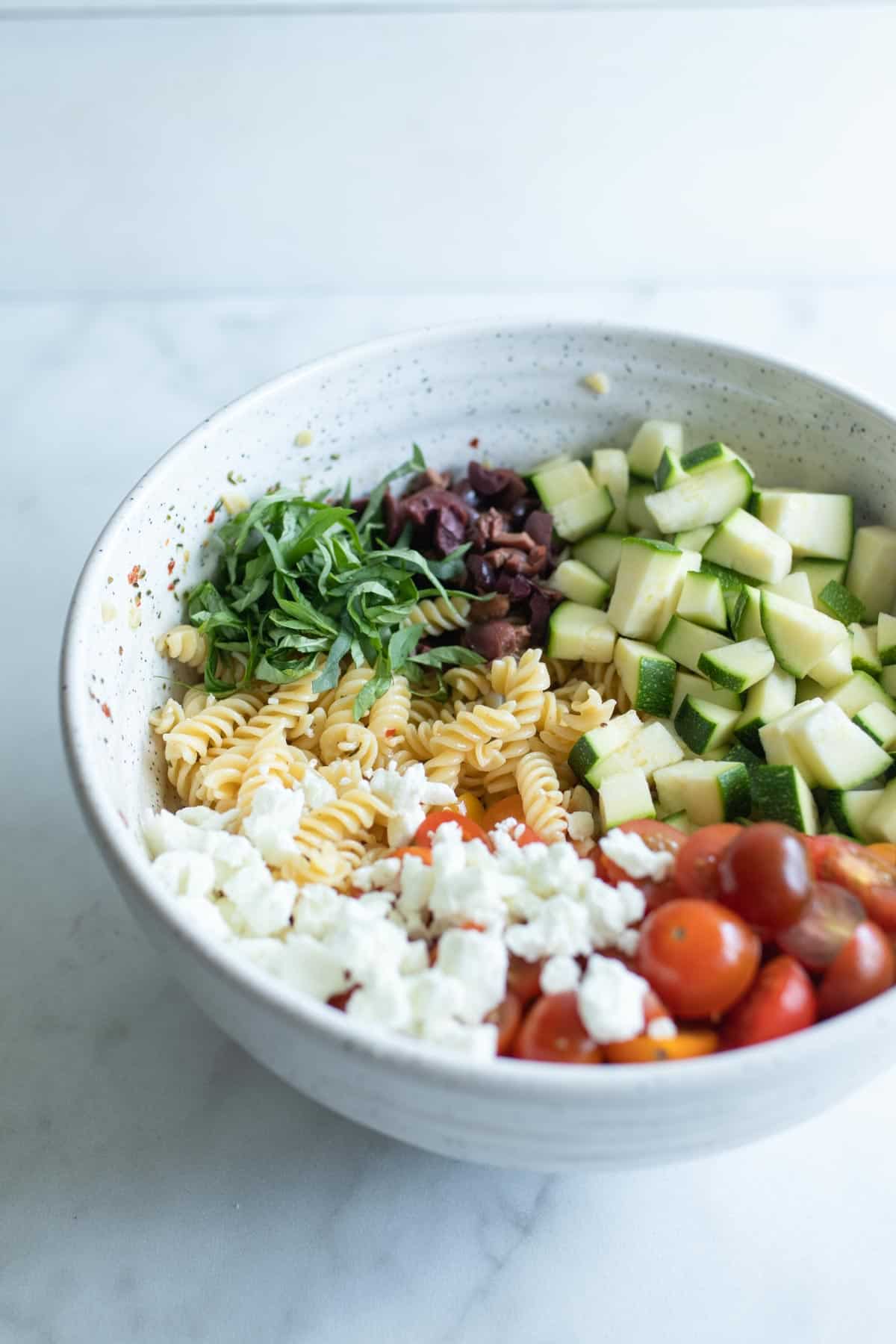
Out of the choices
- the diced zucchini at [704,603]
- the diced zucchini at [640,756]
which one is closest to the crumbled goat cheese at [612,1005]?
the diced zucchini at [640,756]

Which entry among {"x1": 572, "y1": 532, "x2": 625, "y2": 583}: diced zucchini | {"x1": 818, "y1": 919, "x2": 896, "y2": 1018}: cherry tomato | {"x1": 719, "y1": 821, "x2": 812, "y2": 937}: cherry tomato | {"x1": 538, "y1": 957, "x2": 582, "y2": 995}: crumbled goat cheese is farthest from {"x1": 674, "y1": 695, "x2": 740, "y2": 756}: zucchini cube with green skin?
{"x1": 538, "y1": 957, "x2": 582, "y2": 995}: crumbled goat cheese

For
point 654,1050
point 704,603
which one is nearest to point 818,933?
point 654,1050

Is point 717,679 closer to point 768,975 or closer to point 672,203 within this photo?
point 768,975

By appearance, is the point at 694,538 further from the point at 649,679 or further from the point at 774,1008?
the point at 774,1008

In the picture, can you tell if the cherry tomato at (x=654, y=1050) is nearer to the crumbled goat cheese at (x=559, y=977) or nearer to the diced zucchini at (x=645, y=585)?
the crumbled goat cheese at (x=559, y=977)

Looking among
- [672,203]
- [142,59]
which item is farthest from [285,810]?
[672,203]

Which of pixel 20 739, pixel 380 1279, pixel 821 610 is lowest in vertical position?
pixel 380 1279

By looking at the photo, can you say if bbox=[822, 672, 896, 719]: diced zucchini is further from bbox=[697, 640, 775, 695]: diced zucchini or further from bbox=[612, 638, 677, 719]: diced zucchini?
bbox=[612, 638, 677, 719]: diced zucchini
